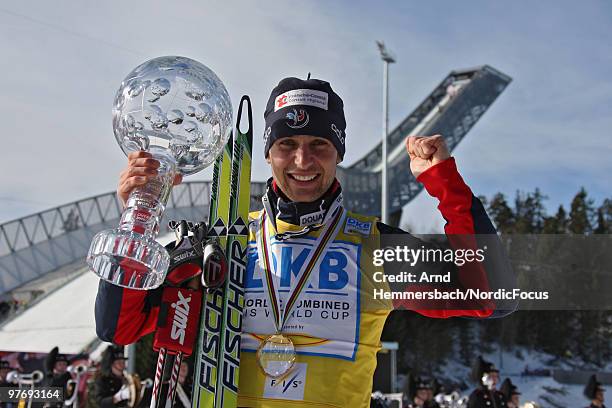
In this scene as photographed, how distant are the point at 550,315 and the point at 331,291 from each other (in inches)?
1675

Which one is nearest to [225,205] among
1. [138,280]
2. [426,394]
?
[138,280]

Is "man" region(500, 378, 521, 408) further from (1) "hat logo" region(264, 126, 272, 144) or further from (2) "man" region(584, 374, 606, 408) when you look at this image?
(1) "hat logo" region(264, 126, 272, 144)

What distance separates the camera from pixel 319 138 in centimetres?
232

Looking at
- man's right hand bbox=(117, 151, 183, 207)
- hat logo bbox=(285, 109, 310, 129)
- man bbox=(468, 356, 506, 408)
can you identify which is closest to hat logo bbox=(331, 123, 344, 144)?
hat logo bbox=(285, 109, 310, 129)

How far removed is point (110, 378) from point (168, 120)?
10.1 meters

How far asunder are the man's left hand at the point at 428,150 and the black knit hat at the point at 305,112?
34 centimetres

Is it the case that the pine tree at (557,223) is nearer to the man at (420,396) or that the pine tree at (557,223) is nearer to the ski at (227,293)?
the man at (420,396)

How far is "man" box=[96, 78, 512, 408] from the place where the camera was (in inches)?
82.4

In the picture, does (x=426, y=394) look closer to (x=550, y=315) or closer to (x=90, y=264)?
(x=90, y=264)

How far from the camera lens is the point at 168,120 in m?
2.08

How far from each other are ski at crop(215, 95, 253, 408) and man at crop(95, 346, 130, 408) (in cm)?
900

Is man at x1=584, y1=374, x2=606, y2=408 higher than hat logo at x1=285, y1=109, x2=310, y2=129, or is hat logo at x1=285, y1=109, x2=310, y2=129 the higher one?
hat logo at x1=285, y1=109, x2=310, y2=129

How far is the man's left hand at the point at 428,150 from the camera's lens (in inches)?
82.7

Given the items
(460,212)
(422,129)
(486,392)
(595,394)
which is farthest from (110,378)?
(422,129)
